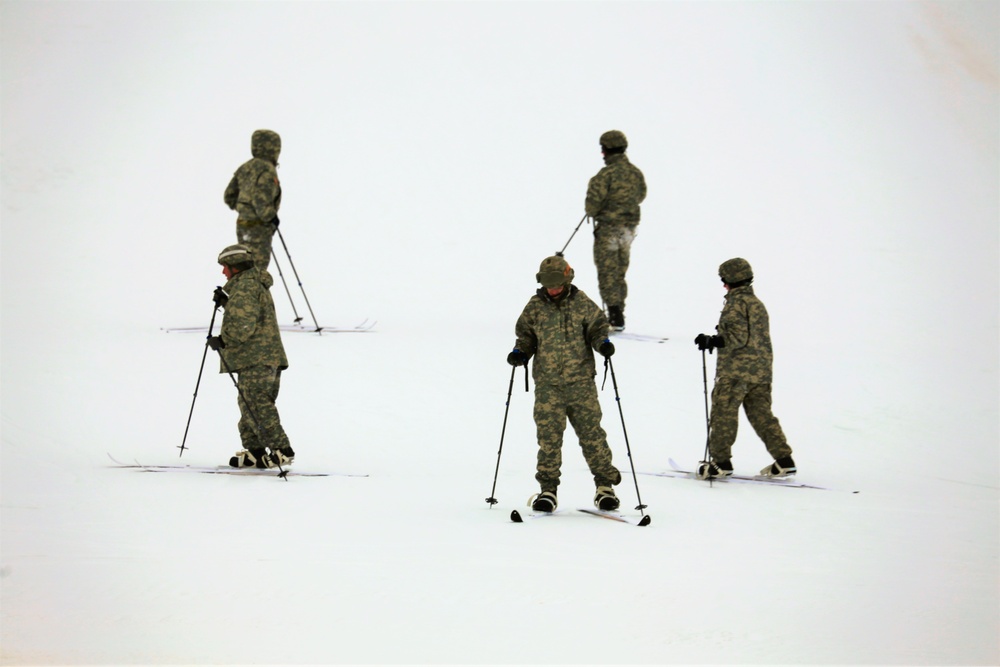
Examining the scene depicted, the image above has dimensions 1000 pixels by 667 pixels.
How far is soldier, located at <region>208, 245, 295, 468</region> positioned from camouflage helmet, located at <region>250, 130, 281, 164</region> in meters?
4.19

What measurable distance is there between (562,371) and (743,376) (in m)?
2.14

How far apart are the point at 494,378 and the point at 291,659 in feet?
22.6

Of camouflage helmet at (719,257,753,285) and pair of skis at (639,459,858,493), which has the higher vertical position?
camouflage helmet at (719,257,753,285)

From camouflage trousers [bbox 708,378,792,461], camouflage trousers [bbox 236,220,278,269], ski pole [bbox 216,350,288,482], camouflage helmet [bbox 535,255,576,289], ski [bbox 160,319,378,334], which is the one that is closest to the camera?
camouflage helmet [bbox 535,255,576,289]

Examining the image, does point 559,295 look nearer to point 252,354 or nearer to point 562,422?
point 562,422

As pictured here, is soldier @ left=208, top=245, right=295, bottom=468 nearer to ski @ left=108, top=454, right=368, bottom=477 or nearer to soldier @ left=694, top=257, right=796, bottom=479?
ski @ left=108, top=454, right=368, bottom=477

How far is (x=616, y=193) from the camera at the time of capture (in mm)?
13227

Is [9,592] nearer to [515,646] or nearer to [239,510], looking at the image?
[239,510]

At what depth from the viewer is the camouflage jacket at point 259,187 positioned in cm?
1297

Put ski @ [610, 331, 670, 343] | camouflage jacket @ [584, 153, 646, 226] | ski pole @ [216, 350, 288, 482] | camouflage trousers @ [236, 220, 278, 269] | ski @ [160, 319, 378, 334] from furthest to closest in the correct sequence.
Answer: ski @ [610, 331, 670, 343]
ski @ [160, 319, 378, 334]
camouflage jacket @ [584, 153, 646, 226]
camouflage trousers @ [236, 220, 278, 269]
ski pole @ [216, 350, 288, 482]

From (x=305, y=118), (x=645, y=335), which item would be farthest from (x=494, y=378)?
(x=305, y=118)

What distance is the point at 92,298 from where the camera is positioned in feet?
53.0

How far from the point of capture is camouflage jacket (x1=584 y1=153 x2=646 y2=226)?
520 inches

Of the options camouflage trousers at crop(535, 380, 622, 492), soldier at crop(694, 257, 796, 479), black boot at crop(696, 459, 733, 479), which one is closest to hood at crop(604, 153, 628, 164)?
soldier at crop(694, 257, 796, 479)
